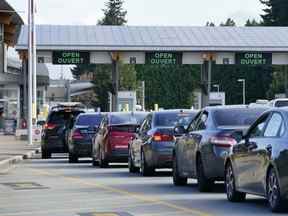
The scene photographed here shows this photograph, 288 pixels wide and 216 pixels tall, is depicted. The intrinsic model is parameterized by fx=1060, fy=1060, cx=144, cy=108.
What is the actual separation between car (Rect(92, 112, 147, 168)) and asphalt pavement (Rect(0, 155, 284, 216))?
2111mm

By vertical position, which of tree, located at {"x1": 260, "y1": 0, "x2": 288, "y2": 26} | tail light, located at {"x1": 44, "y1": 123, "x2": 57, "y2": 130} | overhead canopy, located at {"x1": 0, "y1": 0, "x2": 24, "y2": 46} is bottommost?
tail light, located at {"x1": 44, "y1": 123, "x2": 57, "y2": 130}

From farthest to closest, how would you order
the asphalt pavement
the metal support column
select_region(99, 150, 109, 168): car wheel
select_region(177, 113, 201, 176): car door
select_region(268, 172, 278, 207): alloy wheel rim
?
the metal support column < select_region(99, 150, 109, 168): car wheel < select_region(177, 113, 201, 176): car door < the asphalt pavement < select_region(268, 172, 278, 207): alloy wheel rim

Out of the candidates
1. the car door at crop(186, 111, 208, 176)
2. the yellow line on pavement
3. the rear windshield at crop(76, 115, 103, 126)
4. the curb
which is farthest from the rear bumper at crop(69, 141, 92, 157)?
the car door at crop(186, 111, 208, 176)

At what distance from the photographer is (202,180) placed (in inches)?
753

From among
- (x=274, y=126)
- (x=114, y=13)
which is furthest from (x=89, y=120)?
(x=114, y=13)

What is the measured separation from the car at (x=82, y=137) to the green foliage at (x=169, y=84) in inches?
4773

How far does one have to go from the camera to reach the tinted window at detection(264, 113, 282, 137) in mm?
15188

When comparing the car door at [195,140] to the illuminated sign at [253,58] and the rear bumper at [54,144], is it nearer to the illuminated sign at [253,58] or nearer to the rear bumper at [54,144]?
the rear bumper at [54,144]

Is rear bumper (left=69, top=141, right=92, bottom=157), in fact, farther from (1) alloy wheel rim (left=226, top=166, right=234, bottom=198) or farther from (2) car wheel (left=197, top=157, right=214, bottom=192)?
(1) alloy wheel rim (left=226, top=166, right=234, bottom=198)

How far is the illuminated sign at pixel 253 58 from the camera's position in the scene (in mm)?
60281

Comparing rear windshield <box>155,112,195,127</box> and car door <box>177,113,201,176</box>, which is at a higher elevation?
rear windshield <box>155,112,195,127</box>

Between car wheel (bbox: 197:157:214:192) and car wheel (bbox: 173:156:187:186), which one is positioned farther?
car wheel (bbox: 173:156:187:186)

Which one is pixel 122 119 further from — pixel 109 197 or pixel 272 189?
pixel 272 189

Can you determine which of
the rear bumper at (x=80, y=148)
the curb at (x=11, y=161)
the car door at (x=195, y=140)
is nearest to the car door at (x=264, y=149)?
the car door at (x=195, y=140)
